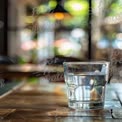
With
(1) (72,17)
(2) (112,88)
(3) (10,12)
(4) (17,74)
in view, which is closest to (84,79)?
(2) (112,88)

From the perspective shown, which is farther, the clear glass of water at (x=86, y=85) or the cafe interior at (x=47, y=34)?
the cafe interior at (x=47, y=34)

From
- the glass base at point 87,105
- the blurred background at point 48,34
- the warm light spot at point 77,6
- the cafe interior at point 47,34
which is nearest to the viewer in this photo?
the glass base at point 87,105

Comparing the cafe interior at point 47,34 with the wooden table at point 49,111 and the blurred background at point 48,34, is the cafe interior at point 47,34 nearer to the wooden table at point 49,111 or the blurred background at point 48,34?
the blurred background at point 48,34

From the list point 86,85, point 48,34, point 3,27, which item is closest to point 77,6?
point 48,34

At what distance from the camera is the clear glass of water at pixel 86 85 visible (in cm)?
90

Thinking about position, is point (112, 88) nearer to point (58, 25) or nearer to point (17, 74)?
point (17, 74)

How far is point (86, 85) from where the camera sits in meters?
0.90

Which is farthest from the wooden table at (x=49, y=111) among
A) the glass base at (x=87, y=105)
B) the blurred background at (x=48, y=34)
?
the blurred background at (x=48, y=34)

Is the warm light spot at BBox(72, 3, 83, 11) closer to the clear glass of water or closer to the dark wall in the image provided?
the dark wall

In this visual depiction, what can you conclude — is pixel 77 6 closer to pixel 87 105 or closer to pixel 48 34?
pixel 48 34

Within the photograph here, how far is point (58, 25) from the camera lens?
5652mm

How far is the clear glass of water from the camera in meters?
0.90

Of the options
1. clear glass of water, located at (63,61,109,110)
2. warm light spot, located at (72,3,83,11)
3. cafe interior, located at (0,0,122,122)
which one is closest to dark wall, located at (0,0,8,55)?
cafe interior, located at (0,0,122,122)

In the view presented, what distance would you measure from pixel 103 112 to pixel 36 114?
16cm
